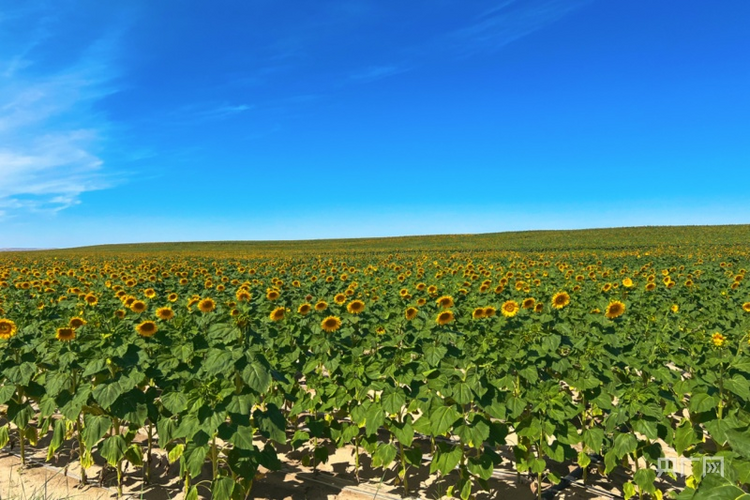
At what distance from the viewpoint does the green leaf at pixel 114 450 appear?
414 cm

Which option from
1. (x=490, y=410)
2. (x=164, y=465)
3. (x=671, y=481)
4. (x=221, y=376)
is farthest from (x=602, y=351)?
(x=164, y=465)

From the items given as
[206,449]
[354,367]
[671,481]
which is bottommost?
[671,481]

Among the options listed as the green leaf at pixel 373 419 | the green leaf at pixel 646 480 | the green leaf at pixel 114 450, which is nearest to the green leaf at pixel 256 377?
the green leaf at pixel 373 419

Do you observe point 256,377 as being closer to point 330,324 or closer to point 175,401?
point 175,401

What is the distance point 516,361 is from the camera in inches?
186

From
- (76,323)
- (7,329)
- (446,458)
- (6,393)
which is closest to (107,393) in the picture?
(6,393)

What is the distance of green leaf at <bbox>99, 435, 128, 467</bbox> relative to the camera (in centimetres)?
414

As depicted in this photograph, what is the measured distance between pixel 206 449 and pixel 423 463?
8.32 feet

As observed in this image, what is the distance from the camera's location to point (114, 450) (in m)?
4.18

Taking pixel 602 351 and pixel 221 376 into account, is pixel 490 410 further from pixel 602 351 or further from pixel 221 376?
pixel 221 376

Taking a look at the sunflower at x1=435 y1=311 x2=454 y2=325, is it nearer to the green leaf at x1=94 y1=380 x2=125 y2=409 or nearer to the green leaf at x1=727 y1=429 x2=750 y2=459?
the green leaf at x1=727 y1=429 x2=750 y2=459

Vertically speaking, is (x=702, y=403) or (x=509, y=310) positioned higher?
(x=509, y=310)

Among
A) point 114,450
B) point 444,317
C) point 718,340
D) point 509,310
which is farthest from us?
point 509,310

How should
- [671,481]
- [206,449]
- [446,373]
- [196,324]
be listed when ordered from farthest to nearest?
1. [196,324]
2. [671,481]
3. [446,373]
4. [206,449]
